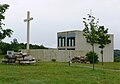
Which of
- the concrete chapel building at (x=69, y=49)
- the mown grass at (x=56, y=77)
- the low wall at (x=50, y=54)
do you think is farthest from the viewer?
the concrete chapel building at (x=69, y=49)

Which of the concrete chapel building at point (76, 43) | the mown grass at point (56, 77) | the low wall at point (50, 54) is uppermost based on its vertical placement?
the concrete chapel building at point (76, 43)

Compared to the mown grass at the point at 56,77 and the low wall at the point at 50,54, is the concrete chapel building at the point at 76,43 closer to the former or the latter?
the low wall at the point at 50,54

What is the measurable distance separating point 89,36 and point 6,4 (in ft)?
46.2

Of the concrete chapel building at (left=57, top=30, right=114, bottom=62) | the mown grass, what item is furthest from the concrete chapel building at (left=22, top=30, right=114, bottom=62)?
the mown grass

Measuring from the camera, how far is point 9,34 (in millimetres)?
41344

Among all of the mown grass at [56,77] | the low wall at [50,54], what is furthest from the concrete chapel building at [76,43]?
the mown grass at [56,77]

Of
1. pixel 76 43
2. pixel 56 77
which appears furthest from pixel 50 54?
pixel 56 77

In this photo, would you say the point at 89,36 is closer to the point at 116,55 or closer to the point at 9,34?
the point at 9,34

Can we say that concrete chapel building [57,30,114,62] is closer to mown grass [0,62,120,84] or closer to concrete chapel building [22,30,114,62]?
concrete chapel building [22,30,114,62]

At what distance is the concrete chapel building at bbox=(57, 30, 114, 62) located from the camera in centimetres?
8125

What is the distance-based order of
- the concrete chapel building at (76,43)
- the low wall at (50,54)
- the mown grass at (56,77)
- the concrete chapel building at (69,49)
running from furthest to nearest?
1. the concrete chapel building at (76,43)
2. the concrete chapel building at (69,49)
3. the low wall at (50,54)
4. the mown grass at (56,77)

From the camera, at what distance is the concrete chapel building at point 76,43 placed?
3199 inches

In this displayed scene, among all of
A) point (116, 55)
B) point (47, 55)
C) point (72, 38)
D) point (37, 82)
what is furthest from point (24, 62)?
point (116, 55)

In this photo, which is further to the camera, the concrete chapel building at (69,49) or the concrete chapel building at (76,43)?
the concrete chapel building at (76,43)
